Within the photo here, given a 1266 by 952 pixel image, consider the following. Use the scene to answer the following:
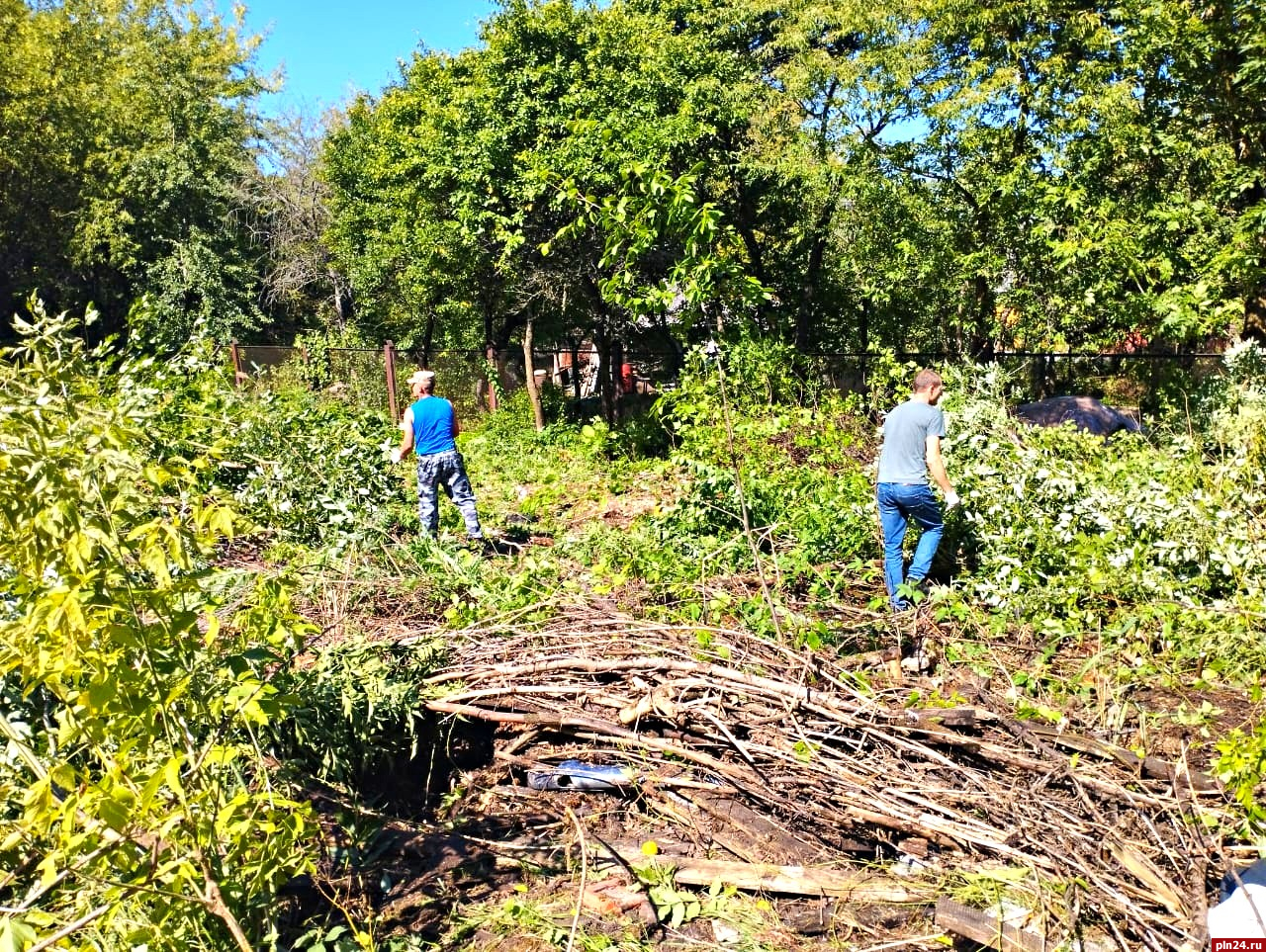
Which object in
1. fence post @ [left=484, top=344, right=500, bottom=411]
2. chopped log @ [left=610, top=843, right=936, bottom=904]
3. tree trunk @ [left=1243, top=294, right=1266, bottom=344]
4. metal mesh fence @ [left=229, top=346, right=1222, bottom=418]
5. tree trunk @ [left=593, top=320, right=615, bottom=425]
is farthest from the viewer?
fence post @ [left=484, top=344, right=500, bottom=411]

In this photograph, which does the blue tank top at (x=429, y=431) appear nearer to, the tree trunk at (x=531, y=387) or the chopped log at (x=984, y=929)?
the chopped log at (x=984, y=929)

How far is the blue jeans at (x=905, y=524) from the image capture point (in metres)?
5.63

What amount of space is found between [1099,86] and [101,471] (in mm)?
10952

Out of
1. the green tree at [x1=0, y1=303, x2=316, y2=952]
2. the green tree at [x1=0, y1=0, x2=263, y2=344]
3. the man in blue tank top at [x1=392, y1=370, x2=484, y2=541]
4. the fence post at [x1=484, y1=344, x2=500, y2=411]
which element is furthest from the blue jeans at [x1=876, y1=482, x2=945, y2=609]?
the green tree at [x1=0, y1=0, x2=263, y2=344]

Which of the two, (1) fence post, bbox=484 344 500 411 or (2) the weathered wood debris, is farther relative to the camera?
(1) fence post, bbox=484 344 500 411

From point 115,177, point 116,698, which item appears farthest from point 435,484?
point 115,177

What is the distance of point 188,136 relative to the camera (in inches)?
934

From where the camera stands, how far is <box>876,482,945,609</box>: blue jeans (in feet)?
18.5

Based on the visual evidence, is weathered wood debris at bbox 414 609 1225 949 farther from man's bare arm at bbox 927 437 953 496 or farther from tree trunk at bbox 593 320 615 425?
tree trunk at bbox 593 320 615 425

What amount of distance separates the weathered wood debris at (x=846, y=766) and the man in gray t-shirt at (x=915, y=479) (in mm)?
1140

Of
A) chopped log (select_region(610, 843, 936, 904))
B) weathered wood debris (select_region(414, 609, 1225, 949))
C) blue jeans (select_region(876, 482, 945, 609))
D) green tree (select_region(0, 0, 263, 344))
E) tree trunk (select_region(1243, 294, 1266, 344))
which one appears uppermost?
green tree (select_region(0, 0, 263, 344))

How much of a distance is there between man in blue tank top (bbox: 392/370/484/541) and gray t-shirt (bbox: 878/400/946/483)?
10.4 ft

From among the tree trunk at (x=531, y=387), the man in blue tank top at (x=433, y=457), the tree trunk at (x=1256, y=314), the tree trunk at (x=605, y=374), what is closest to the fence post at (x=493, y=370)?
Result: the tree trunk at (x=531, y=387)

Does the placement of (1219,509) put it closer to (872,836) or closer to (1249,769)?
(1249,769)
